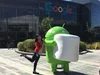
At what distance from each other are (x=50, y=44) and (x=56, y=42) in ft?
0.91

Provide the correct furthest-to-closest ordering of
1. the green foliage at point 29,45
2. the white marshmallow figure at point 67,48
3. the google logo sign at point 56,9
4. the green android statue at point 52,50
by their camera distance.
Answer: the google logo sign at point 56,9
the green foliage at point 29,45
the green android statue at point 52,50
the white marshmallow figure at point 67,48

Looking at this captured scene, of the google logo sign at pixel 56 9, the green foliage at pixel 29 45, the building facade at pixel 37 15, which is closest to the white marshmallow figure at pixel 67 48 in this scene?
the green foliage at pixel 29 45

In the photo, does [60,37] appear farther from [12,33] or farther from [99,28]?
[99,28]

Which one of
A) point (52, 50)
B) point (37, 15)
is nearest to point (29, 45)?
point (52, 50)

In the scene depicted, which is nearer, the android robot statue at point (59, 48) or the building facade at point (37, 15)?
the android robot statue at point (59, 48)

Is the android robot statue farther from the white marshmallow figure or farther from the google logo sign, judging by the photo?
the google logo sign

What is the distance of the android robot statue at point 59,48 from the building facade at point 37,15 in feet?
105

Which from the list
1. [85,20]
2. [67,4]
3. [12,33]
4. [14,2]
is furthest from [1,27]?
[85,20]

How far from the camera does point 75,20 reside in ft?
178

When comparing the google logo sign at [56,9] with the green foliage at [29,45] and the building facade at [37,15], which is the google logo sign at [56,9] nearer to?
the building facade at [37,15]

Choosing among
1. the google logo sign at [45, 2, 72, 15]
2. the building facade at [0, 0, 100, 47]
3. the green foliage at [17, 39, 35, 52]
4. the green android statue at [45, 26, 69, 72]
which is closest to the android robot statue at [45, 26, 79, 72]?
the green android statue at [45, 26, 69, 72]

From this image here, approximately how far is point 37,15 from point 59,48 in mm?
38746

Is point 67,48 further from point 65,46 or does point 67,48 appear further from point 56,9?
point 56,9

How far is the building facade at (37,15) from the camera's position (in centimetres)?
4466
